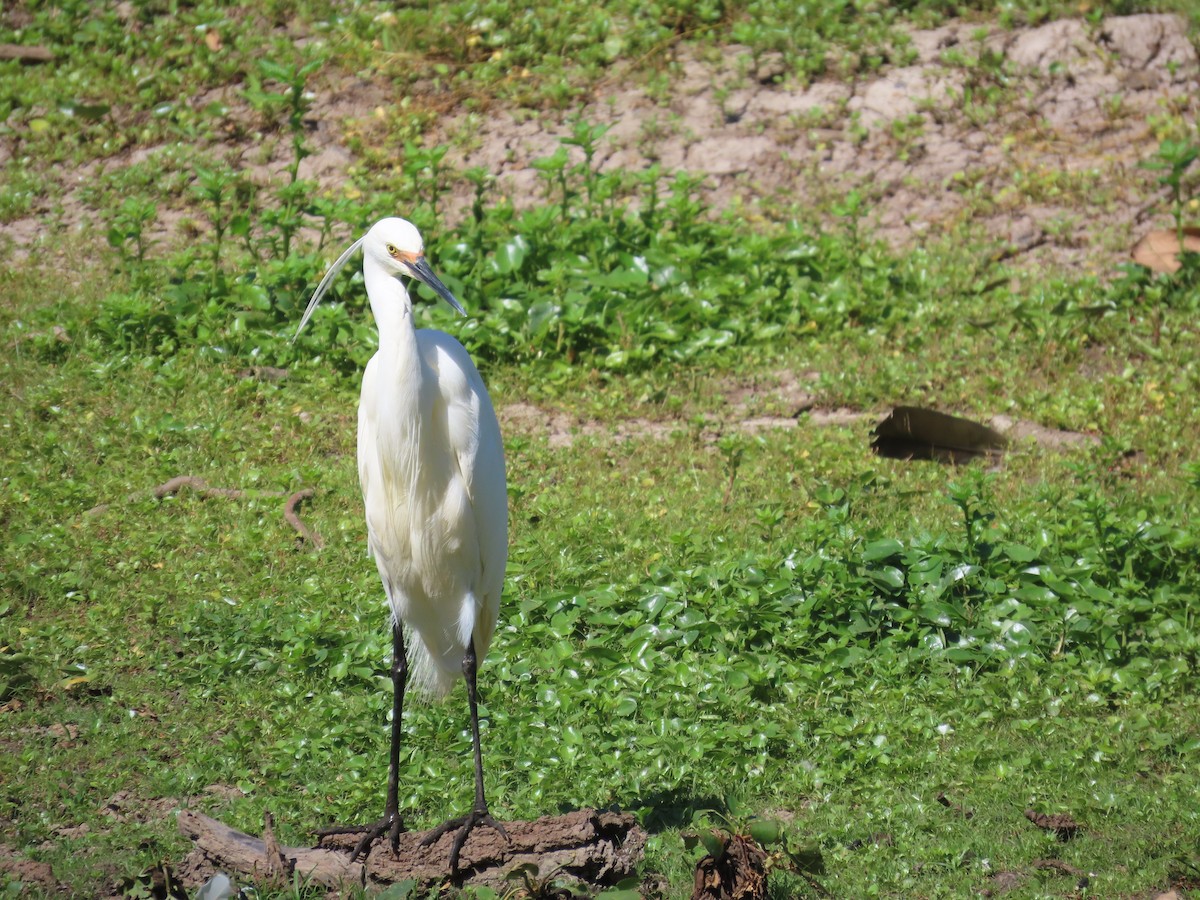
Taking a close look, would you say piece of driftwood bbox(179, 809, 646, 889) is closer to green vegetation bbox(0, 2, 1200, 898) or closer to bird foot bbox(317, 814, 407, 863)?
bird foot bbox(317, 814, 407, 863)

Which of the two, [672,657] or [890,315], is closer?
[672,657]

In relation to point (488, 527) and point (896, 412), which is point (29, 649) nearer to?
point (488, 527)

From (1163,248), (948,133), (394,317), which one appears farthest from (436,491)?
(948,133)

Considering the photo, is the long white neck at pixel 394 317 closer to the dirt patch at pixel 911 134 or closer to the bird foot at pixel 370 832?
the bird foot at pixel 370 832

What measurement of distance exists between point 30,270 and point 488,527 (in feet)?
13.8

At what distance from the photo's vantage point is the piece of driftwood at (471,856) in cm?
317

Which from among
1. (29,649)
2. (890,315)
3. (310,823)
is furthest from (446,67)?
(310,823)

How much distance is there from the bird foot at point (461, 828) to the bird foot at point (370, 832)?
97 millimetres

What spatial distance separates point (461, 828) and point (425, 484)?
3.10 ft

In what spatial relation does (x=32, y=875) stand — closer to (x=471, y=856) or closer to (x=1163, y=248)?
(x=471, y=856)

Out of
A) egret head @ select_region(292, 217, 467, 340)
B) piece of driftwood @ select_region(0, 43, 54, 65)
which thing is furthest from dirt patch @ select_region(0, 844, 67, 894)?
piece of driftwood @ select_region(0, 43, 54, 65)

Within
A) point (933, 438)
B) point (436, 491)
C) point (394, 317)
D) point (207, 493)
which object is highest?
point (394, 317)

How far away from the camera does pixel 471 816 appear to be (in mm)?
3389

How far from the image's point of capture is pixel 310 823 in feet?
12.2
